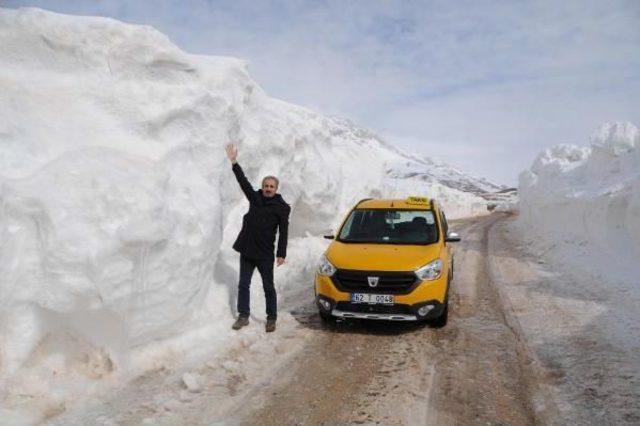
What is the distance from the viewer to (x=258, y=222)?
6.23 meters

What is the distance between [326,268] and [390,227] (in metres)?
1.59

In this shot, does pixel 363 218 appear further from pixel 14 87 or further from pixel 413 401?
pixel 14 87

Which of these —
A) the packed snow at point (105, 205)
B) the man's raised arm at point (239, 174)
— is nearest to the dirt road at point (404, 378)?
the packed snow at point (105, 205)

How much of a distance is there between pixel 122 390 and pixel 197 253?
1.72m

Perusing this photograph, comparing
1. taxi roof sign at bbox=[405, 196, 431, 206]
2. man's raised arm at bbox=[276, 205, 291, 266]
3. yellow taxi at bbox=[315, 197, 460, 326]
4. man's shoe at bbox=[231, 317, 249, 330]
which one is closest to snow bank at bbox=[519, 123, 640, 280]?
taxi roof sign at bbox=[405, 196, 431, 206]

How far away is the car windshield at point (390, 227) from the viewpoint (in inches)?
283

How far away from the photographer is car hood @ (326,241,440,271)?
6141 mm

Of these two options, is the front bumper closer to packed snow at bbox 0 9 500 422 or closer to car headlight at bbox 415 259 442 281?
car headlight at bbox 415 259 442 281

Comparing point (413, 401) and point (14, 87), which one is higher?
point (14, 87)

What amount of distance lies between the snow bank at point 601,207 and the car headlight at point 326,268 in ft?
20.5

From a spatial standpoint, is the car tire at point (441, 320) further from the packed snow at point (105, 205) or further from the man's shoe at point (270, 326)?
the packed snow at point (105, 205)

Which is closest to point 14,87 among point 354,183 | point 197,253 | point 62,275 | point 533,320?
point 62,275

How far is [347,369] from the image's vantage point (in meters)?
5.02

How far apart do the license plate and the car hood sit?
1.07 ft
